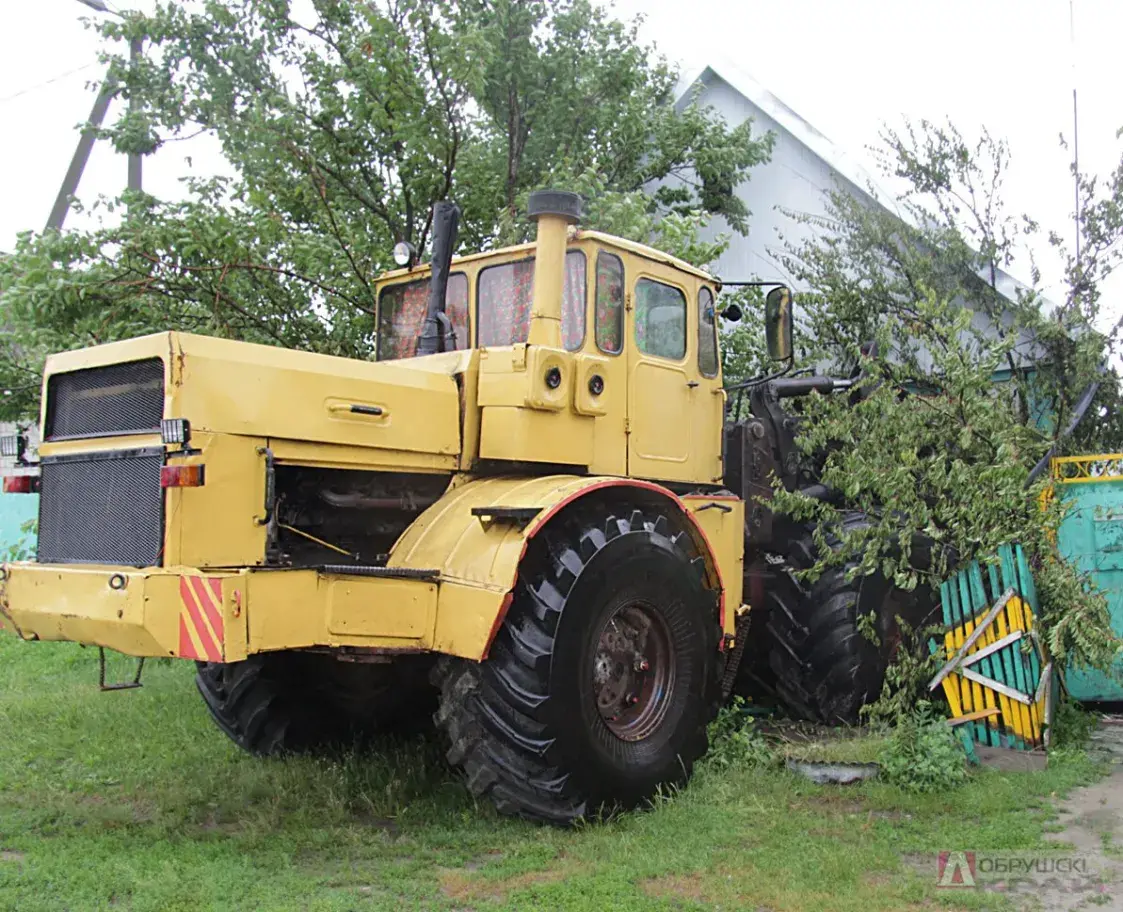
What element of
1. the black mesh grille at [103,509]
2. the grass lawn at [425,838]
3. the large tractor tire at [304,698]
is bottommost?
the grass lawn at [425,838]

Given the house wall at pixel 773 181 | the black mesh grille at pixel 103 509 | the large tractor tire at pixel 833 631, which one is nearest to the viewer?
the black mesh grille at pixel 103 509

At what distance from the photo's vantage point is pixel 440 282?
578 cm

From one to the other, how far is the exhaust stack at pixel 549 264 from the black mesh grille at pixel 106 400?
1.76 meters

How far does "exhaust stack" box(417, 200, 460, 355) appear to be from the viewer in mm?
5688

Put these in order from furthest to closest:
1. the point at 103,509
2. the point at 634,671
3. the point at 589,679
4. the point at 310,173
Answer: the point at 310,173, the point at 634,671, the point at 589,679, the point at 103,509

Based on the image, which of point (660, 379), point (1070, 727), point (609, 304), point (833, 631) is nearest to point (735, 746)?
point (833, 631)

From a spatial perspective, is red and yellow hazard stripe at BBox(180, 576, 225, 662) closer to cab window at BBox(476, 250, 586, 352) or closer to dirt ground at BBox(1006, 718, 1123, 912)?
cab window at BBox(476, 250, 586, 352)

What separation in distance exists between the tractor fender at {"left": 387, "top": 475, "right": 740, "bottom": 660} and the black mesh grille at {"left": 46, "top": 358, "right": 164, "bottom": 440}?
4.10 ft

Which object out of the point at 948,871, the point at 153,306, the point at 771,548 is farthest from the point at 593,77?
the point at 948,871

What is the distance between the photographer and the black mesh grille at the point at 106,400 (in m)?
4.55

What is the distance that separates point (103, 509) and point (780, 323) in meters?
3.70

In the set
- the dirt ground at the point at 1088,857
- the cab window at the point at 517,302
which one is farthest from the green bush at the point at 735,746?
the cab window at the point at 517,302

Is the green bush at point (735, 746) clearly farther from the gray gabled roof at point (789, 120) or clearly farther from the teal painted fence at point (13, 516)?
the teal painted fence at point (13, 516)

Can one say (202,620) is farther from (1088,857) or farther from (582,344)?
(1088,857)
